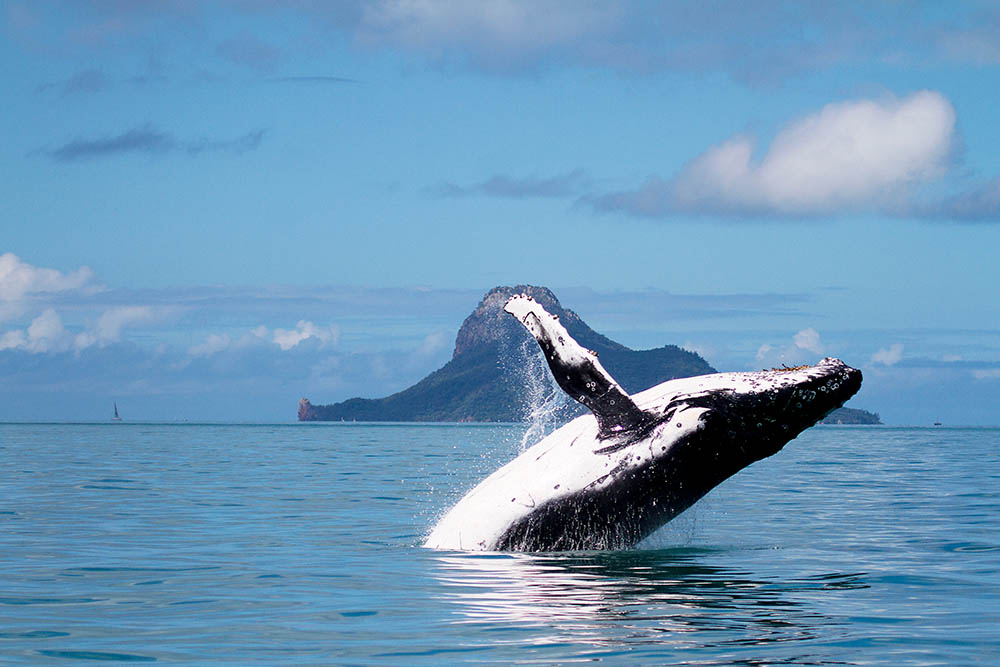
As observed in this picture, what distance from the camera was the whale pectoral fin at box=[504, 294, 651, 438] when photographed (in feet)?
45.4

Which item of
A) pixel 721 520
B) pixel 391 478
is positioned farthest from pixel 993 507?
pixel 391 478

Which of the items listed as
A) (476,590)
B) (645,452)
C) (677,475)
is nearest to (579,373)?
(645,452)

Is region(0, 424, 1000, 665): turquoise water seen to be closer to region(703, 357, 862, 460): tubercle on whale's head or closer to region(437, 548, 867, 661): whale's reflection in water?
region(437, 548, 867, 661): whale's reflection in water

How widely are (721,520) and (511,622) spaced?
11699 millimetres

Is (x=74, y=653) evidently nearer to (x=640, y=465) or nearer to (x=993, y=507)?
(x=640, y=465)

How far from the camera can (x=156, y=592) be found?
12945 millimetres

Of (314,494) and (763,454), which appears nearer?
(763,454)

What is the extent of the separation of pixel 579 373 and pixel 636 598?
2.73 m

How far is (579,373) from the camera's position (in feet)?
45.7

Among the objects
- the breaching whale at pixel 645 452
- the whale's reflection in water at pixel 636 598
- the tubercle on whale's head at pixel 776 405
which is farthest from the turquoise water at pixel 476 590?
the tubercle on whale's head at pixel 776 405

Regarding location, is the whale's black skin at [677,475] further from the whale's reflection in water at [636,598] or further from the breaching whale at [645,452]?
the whale's reflection in water at [636,598]

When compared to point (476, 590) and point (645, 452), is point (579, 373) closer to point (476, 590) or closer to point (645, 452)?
point (645, 452)

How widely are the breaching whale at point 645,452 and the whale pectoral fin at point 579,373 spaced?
2 centimetres

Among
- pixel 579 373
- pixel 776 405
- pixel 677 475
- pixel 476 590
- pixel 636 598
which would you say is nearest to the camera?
pixel 636 598
